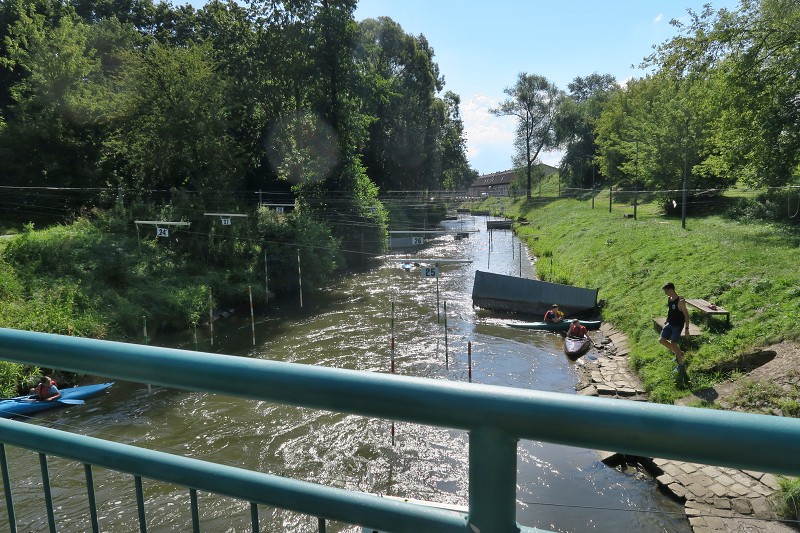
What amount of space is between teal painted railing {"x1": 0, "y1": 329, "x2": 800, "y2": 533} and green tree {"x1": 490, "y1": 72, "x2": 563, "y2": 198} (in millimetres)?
62980

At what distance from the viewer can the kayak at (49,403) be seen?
12048mm

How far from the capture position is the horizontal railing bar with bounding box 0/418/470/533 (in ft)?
3.82

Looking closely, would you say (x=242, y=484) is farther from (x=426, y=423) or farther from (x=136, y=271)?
(x=136, y=271)

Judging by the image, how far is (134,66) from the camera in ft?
86.8

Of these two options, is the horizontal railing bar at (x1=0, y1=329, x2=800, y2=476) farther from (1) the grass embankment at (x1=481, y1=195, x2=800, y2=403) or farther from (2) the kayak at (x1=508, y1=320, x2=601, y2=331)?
(2) the kayak at (x1=508, y1=320, x2=601, y2=331)

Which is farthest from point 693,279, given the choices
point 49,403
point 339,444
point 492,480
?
point 49,403

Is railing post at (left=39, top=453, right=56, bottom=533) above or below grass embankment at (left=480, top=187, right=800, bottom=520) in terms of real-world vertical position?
above

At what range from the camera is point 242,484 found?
1.35 meters

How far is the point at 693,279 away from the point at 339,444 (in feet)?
38.2

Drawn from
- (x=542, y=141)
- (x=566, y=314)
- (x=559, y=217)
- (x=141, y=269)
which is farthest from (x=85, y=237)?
(x=542, y=141)

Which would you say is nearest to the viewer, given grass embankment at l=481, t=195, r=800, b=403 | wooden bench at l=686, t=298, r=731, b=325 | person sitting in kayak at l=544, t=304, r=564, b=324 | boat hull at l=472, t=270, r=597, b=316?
grass embankment at l=481, t=195, r=800, b=403

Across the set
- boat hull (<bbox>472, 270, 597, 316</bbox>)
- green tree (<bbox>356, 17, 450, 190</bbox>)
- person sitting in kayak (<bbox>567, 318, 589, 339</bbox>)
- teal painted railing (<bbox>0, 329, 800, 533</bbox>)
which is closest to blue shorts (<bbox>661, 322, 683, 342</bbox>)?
person sitting in kayak (<bbox>567, 318, 589, 339</bbox>)

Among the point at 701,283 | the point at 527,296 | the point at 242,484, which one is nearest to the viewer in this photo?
the point at 242,484

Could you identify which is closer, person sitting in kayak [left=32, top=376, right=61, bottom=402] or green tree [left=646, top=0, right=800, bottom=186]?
person sitting in kayak [left=32, top=376, right=61, bottom=402]
